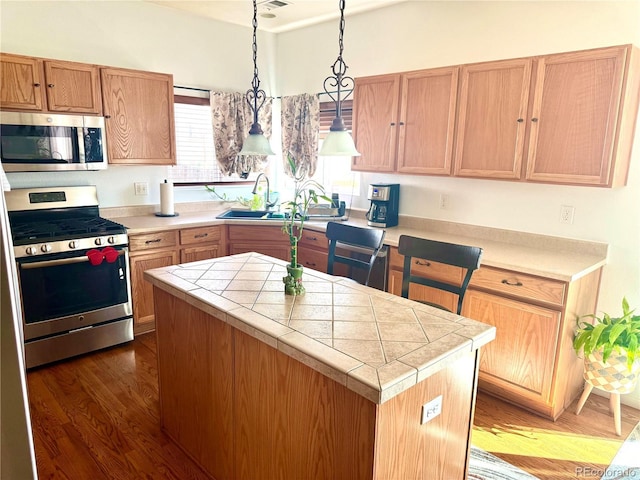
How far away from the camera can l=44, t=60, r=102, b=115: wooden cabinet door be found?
3.05 m

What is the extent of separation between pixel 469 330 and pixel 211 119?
3.51 m

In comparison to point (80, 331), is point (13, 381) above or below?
above

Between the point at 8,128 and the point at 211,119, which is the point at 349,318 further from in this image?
the point at 211,119

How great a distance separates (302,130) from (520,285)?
2713mm

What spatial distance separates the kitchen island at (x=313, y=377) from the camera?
1330 mm

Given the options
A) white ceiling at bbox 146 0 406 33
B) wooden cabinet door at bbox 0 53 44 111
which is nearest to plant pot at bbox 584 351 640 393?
white ceiling at bbox 146 0 406 33

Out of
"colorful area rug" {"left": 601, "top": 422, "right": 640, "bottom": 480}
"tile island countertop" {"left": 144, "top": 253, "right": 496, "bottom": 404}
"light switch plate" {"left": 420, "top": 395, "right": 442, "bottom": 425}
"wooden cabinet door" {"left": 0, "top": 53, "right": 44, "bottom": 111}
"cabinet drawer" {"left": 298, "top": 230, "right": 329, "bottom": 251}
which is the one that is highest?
"wooden cabinet door" {"left": 0, "top": 53, "right": 44, "bottom": 111}

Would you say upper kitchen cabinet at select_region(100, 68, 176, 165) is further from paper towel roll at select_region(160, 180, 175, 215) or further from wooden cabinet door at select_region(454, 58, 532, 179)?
wooden cabinet door at select_region(454, 58, 532, 179)

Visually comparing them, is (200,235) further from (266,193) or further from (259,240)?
(266,193)

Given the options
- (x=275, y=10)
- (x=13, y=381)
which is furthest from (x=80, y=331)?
(x=275, y=10)

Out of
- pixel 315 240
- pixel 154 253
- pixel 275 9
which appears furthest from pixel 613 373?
pixel 275 9

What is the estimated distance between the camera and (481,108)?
2857 millimetres

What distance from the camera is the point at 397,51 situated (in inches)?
143

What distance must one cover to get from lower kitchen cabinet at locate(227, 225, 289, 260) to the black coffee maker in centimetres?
82
